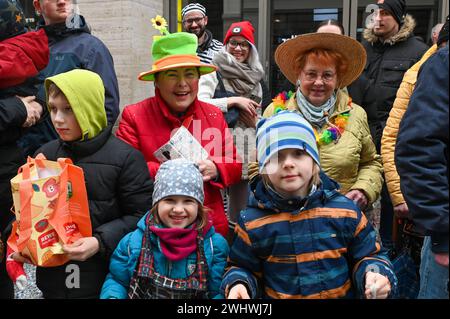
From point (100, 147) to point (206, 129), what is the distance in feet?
1.92

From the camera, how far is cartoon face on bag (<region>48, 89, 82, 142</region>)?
94.9 inches

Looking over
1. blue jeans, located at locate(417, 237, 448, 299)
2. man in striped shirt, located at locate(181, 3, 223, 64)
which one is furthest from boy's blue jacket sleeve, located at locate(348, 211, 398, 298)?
man in striped shirt, located at locate(181, 3, 223, 64)

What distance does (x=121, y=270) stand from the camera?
7.69 feet

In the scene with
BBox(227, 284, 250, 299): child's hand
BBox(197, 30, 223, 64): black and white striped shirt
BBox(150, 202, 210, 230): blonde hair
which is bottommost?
BBox(227, 284, 250, 299): child's hand

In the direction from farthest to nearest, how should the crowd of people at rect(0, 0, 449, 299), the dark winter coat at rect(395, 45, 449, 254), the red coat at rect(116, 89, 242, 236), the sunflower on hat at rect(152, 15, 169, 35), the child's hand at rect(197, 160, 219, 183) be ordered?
the sunflower on hat at rect(152, 15, 169, 35), the red coat at rect(116, 89, 242, 236), the child's hand at rect(197, 160, 219, 183), the crowd of people at rect(0, 0, 449, 299), the dark winter coat at rect(395, 45, 449, 254)

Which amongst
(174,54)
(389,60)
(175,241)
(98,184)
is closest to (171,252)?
(175,241)

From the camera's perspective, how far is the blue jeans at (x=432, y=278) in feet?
5.98

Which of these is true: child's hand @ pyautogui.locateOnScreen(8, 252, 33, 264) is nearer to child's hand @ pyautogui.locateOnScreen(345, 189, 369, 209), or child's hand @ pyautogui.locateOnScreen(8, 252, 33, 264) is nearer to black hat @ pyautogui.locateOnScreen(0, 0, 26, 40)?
black hat @ pyautogui.locateOnScreen(0, 0, 26, 40)

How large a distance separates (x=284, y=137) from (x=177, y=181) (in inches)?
21.4

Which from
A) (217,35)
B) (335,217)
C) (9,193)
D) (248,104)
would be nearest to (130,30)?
(217,35)

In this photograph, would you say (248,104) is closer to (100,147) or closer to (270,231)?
(100,147)

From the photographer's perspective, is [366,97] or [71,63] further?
[366,97]

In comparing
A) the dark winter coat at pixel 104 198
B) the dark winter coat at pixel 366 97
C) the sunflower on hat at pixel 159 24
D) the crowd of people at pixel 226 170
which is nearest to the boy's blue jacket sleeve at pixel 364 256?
the crowd of people at pixel 226 170

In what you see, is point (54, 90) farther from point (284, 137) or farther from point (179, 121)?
point (284, 137)
